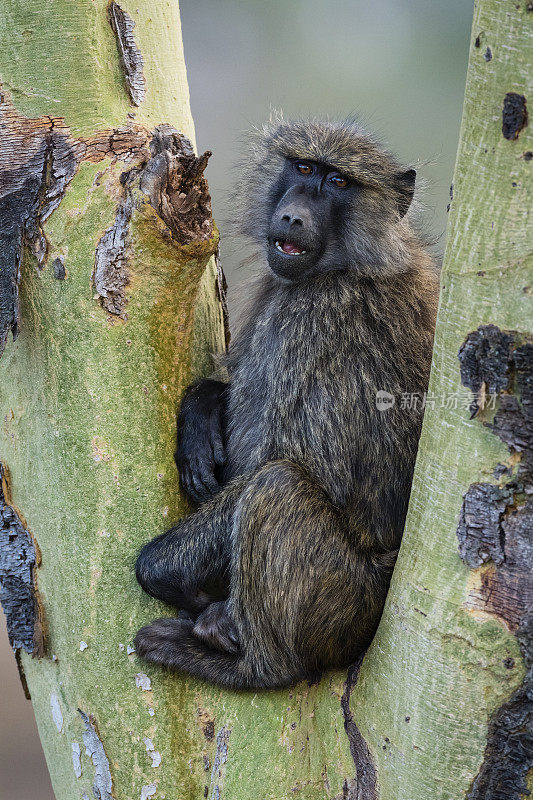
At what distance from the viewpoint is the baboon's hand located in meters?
2.73

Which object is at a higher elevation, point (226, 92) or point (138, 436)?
point (226, 92)

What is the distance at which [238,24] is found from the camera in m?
7.72

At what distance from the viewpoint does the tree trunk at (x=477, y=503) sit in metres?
1.70

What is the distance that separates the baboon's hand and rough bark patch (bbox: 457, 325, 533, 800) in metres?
1.09

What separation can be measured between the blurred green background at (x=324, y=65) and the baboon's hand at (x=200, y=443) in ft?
13.2

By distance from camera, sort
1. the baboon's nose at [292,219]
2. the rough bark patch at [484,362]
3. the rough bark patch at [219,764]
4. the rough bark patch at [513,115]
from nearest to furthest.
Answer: the rough bark patch at [513,115], the rough bark patch at [484,362], the rough bark patch at [219,764], the baboon's nose at [292,219]

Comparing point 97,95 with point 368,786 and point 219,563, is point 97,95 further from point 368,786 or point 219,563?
point 368,786

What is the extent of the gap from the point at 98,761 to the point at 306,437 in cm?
119

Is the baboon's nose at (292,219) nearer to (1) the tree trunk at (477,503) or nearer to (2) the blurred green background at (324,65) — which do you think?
(1) the tree trunk at (477,503)

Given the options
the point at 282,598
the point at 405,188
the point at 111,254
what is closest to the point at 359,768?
the point at 282,598

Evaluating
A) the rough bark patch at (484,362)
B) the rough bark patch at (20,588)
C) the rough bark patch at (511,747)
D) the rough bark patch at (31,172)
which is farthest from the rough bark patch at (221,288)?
the rough bark patch at (511,747)

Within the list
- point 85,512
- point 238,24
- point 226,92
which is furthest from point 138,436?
point 238,24

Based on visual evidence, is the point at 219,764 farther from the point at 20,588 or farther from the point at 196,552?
the point at 20,588

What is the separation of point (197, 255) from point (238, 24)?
19.7 feet
